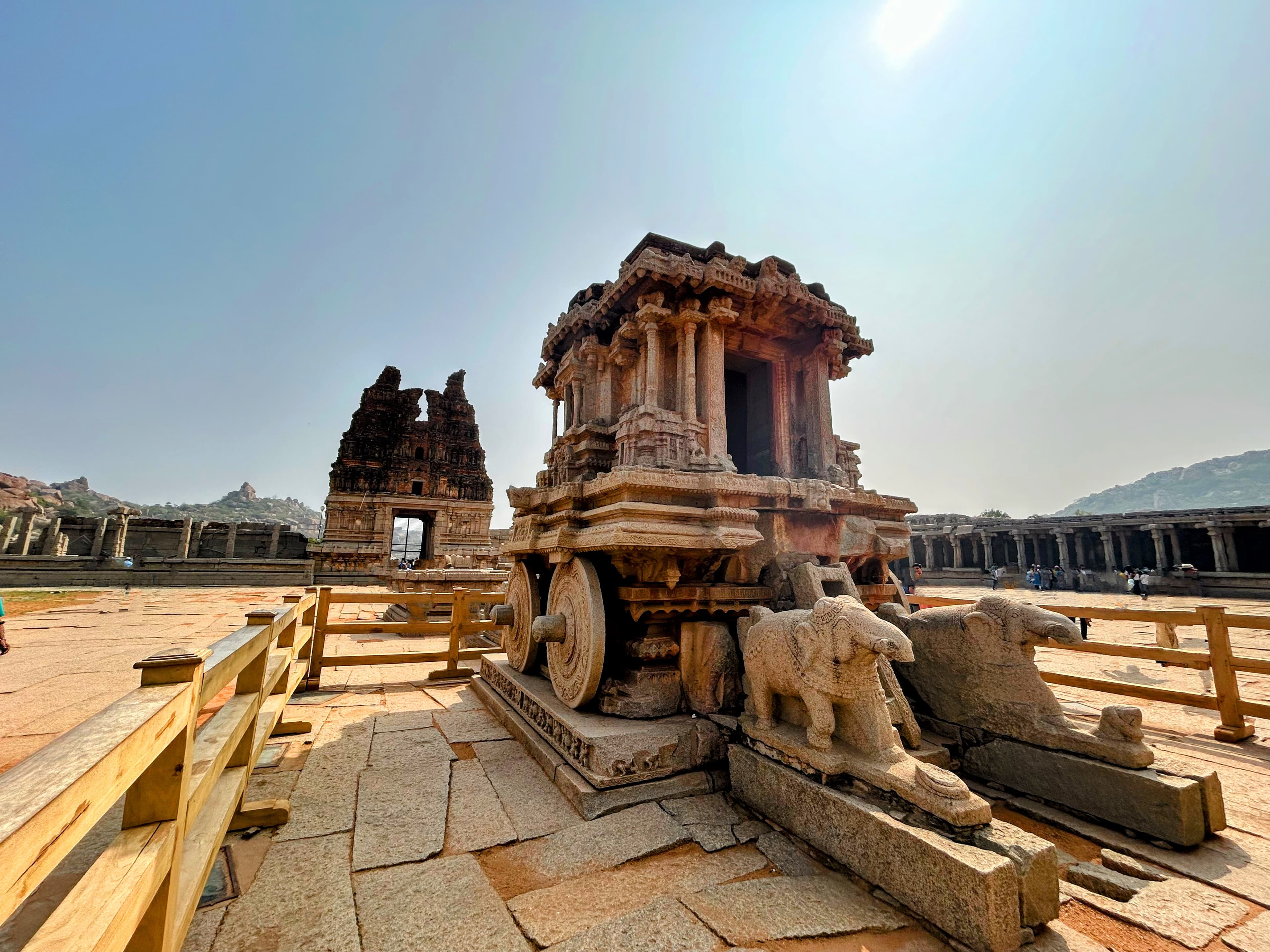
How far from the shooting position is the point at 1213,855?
2.56 metres

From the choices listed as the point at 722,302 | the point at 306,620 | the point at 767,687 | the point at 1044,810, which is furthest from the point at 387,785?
the point at 722,302

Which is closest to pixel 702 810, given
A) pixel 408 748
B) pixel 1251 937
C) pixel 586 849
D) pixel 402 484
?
pixel 586 849

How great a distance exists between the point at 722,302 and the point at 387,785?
4.71m

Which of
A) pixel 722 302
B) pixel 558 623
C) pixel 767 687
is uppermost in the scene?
pixel 722 302

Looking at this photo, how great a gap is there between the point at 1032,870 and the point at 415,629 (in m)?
6.43

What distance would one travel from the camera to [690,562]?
4082 millimetres

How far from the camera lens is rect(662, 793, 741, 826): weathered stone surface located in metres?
2.97

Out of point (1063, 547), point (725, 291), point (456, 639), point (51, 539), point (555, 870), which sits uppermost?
point (725, 291)

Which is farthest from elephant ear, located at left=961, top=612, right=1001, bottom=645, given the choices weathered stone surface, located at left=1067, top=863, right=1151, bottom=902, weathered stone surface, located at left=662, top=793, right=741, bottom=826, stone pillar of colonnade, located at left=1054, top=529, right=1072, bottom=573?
stone pillar of colonnade, located at left=1054, top=529, right=1072, bottom=573

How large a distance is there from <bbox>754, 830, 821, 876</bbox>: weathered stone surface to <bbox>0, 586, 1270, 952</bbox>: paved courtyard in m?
0.01

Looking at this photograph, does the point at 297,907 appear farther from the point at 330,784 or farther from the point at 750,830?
the point at 750,830

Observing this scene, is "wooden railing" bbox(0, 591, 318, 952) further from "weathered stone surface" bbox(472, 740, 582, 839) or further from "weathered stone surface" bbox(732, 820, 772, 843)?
"weathered stone surface" bbox(732, 820, 772, 843)

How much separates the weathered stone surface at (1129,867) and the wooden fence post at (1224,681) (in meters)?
2.62

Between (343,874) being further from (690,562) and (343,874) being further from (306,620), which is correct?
(306,620)
